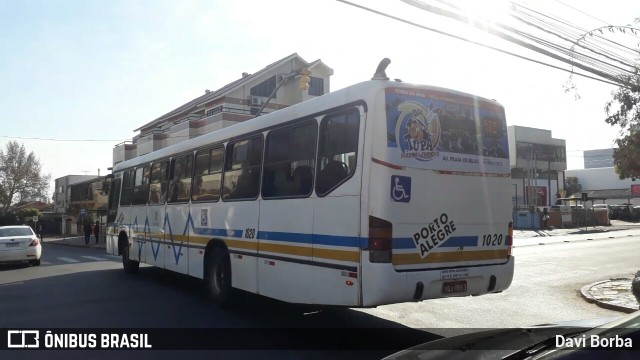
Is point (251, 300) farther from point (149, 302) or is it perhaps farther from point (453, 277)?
point (453, 277)

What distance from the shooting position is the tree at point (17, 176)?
237 feet

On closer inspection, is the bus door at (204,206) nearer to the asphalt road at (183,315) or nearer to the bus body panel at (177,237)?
the bus body panel at (177,237)

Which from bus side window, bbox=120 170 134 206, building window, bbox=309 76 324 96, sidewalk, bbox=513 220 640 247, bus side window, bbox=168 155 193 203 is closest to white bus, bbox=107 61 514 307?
bus side window, bbox=168 155 193 203

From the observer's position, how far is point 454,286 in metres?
6.44

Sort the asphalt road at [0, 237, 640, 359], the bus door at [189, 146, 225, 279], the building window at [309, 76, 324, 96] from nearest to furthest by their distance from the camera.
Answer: the asphalt road at [0, 237, 640, 359] < the bus door at [189, 146, 225, 279] < the building window at [309, 76, 324, 96]

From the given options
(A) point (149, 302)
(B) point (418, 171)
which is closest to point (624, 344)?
(B) point (418, 171)

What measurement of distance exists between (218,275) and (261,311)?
39.4 inches

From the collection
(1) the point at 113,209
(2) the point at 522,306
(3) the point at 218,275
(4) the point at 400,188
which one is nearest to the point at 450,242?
(4) the point at 400,188

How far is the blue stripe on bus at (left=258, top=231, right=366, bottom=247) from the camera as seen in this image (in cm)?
606

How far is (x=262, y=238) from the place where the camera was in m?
7.69

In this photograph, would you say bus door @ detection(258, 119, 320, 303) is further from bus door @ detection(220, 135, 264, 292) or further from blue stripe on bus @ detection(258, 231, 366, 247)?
bus door @ detection(220, 135, 264, 292)

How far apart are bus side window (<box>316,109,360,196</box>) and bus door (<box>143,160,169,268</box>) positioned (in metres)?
5.75

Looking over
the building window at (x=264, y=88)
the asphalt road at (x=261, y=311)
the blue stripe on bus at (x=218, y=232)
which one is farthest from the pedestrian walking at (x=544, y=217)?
the blue stripe on bus at (x=218, y=232)

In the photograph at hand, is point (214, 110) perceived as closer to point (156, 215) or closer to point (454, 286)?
point (156, 215)
